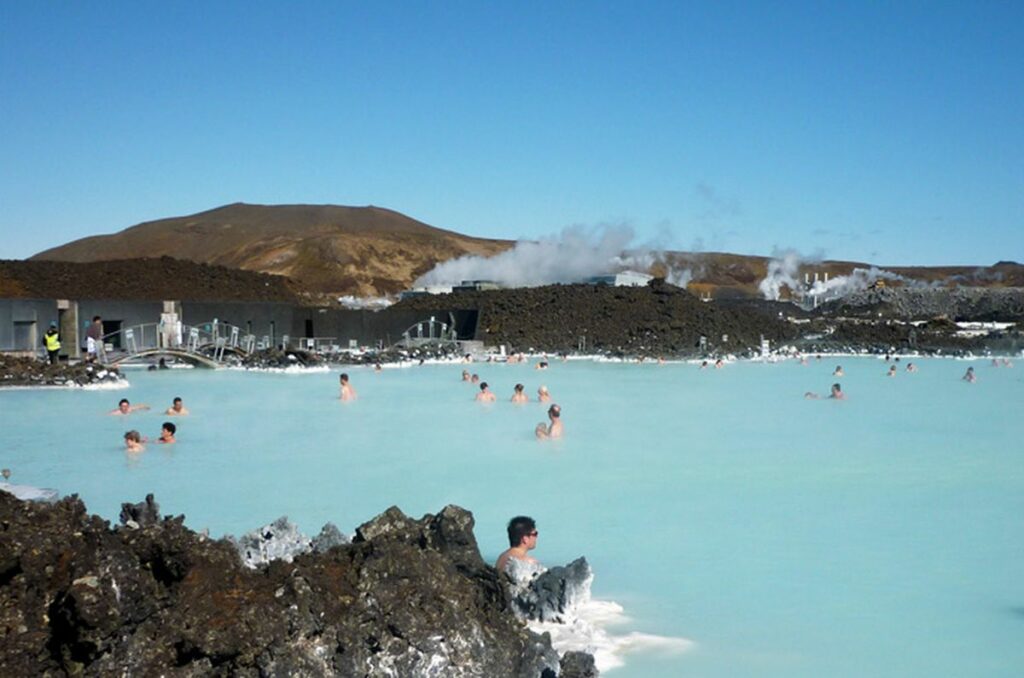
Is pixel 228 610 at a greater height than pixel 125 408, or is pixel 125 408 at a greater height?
pixel 228 610

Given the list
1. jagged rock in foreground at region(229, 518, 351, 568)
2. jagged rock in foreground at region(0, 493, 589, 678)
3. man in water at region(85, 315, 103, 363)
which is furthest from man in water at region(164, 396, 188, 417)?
jagged rock in foreground at region(0, 493, 589, 678)

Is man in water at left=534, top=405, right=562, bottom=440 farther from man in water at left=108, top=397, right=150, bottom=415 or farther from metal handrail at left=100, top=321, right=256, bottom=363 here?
metal handrail at left=100, top=321, right=256, bottom=363

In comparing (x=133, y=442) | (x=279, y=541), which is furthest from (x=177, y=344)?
(x=279, y=541)

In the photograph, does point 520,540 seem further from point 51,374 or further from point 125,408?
point 51,374

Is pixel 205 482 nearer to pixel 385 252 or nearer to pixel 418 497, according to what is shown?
pixel 418 497

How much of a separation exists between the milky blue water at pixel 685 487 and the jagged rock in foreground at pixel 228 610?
1.15 metres

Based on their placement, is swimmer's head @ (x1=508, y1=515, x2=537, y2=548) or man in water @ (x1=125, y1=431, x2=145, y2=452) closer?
swimmer's head @ (x1=508, y1=515, x2=537, y2=548)

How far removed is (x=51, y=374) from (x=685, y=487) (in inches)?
424

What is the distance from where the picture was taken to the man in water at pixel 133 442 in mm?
10047

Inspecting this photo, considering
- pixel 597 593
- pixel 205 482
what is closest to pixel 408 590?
pixel 597 593

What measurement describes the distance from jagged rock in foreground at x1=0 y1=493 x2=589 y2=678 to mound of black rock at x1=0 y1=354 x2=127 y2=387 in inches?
478

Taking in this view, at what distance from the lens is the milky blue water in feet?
17.1

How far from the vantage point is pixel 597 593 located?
18.5 feet

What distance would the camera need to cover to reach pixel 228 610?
3291 mm
